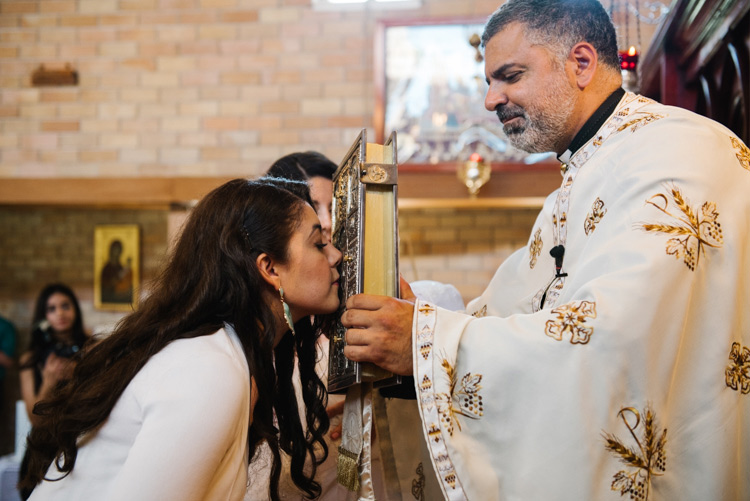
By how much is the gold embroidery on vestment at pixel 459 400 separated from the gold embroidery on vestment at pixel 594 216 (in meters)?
0.49

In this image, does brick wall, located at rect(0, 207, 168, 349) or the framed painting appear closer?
the framed painting

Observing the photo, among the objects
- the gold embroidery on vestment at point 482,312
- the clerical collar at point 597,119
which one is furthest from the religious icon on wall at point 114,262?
the clerical collar at point 597,119

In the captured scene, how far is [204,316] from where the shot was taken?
72.7 inches

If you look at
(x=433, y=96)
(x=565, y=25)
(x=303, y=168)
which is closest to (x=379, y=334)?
(x=565, y=25)

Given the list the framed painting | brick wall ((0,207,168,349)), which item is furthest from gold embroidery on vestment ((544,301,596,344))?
brick wall ((0,207,168,349))

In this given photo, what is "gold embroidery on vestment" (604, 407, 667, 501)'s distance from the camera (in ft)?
4.85

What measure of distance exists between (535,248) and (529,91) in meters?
0.48

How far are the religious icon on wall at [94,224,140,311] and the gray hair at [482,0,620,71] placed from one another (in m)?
6.83

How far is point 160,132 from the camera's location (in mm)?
6555

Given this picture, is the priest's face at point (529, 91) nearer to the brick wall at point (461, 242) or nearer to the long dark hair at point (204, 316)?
the long dark hair at point (204, 316)

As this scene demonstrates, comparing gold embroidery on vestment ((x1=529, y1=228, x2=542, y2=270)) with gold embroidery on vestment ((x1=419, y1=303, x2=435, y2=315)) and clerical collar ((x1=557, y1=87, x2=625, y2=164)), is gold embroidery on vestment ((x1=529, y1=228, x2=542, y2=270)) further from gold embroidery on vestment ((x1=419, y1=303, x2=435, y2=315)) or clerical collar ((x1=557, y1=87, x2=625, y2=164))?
gold embroidery on vestment ((x1=419, y1=303, x2=435, y2=315))

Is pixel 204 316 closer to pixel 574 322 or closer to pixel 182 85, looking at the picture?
pixel 574 322

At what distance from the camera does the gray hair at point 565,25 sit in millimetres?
2092

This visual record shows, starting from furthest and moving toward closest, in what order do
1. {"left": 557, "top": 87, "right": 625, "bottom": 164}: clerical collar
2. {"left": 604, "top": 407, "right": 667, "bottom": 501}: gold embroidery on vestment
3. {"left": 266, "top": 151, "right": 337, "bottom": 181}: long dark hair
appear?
{"left": 266, "top": 151, "right": 337, "bottom": 181}: long dark hair → {"left": 557, "top": 87, "right": 625, "bottom": 164}: clerical collar → {"left": 604, "top": 407, "right": 667, "bottom": 501}: gold embroidery on vestment
